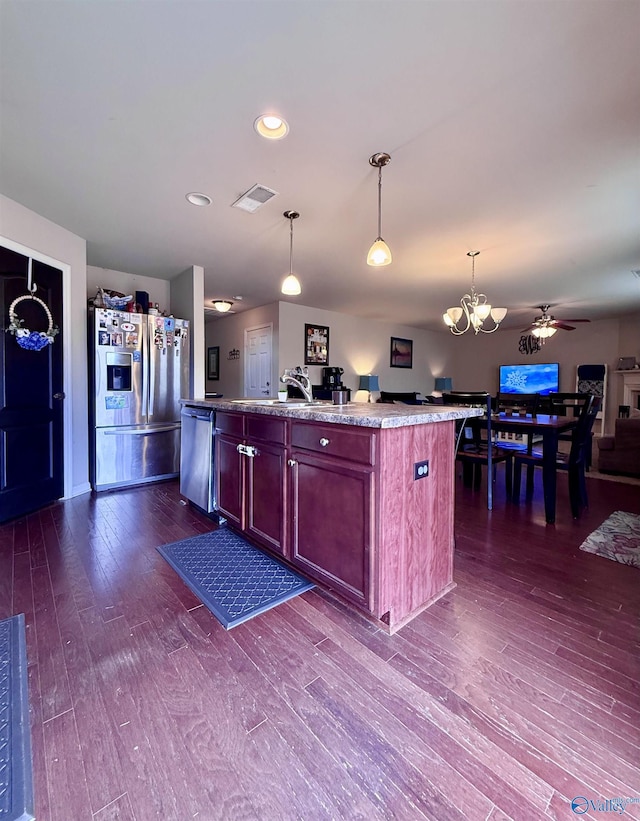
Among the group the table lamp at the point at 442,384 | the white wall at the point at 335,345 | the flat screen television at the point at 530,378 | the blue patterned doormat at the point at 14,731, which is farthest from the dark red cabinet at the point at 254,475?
the flat screen television at the point at 530,378

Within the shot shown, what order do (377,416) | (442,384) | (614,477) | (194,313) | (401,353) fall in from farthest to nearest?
(442,384), (401,353), (614,477), (194,313), (377,416)

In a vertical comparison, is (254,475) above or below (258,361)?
below

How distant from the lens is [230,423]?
2475 mm

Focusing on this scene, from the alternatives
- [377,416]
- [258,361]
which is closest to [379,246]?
[377,416]

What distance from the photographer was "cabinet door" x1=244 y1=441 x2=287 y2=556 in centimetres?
203

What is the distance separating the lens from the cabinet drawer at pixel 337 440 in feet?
4.99

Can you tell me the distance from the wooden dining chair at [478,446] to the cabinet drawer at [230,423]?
1.90m

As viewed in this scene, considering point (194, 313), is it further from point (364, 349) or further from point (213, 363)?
point (364, 349)

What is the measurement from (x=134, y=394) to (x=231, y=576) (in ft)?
8.56

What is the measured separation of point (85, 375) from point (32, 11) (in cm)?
Answer: 285

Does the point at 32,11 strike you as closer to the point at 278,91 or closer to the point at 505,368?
the point at 278,91

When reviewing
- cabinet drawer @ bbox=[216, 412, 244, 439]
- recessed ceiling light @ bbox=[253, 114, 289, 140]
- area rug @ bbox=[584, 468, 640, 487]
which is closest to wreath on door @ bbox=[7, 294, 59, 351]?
cabinet drawer @ bbox=[216, 412, 244, 439]

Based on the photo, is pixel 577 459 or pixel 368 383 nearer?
pixel 577 459

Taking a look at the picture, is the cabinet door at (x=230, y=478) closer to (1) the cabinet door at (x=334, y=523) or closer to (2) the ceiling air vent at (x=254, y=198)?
(1) the cabinet door at (x=334, y=523)
